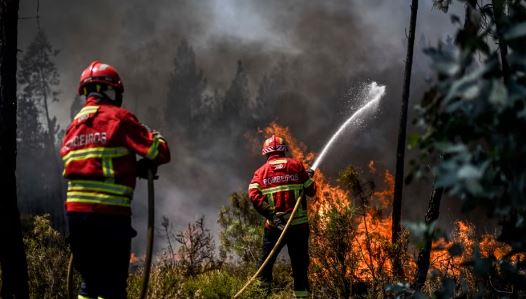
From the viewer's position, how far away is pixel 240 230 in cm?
1016

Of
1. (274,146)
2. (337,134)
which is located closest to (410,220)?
(274,146)

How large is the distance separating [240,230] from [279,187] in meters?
4.00

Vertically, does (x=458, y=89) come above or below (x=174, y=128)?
below

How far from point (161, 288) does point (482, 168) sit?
4438mm

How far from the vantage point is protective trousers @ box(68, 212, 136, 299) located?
3.28 m

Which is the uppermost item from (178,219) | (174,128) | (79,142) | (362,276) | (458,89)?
(174,128)

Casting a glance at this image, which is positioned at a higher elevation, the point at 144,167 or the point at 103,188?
the point at 144,167

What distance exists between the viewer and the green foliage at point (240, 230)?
31.9 ft

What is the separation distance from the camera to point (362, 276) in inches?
253

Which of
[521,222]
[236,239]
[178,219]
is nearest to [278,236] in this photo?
[236,239]

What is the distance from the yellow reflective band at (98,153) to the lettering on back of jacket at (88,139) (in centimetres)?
4

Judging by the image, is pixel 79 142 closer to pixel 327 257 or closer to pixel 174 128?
pixel 327 257

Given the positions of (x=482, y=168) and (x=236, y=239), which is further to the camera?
(x=236, y=239)

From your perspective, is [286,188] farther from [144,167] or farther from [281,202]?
[144,167]
